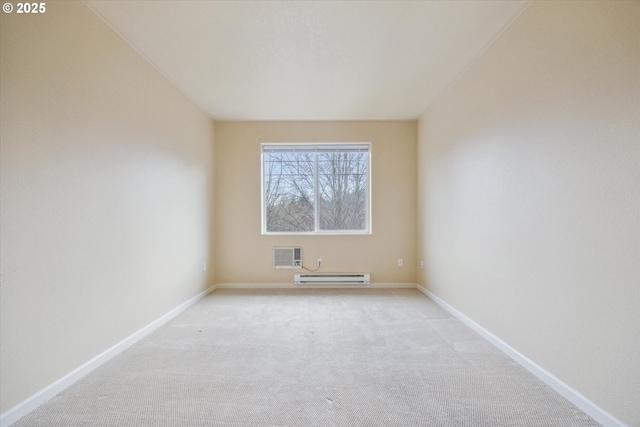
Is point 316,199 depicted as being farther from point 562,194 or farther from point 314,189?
point 562,194

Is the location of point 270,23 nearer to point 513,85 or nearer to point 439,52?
point 439,52

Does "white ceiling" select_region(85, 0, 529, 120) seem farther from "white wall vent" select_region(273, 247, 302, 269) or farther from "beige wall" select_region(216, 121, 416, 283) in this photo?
"white wall vent" select_region(273, 247, 302, 269)

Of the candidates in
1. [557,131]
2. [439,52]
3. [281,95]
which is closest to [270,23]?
[281,95]

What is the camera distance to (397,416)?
4.81 ft

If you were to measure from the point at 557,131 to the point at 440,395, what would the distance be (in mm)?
1790

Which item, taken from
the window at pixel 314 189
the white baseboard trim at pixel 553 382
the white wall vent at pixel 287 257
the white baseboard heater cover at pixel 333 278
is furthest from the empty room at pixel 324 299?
the window at pixel 314 189

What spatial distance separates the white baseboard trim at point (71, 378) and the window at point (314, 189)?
212 centimetres

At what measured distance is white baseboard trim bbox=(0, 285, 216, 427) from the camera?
4.65 ft

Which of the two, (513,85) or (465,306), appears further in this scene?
(465,306)

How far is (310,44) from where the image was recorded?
2.27m

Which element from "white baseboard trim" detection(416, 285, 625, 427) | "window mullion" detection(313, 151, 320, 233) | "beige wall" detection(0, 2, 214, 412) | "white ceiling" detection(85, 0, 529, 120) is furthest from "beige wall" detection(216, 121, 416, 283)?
"white baseboard trim" detection(416, 285, 625, 427)

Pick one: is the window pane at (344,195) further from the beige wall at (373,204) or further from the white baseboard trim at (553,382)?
the white baseboard trim at (553,382)

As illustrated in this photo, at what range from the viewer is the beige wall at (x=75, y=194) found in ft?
4.76

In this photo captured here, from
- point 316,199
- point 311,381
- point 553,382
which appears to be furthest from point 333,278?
point 553,382
